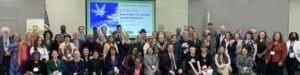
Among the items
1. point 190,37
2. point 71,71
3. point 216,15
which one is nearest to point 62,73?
point 71,71

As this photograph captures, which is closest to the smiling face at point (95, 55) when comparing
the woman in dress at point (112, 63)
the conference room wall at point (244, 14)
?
the woman in dress at point (112, 63)

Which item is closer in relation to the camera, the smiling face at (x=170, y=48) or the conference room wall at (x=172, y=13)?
the smiling face at (x=170, y=48)

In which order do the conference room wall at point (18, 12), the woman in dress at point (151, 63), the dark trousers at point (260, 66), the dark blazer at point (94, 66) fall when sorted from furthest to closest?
1. the conference room wall at point (18, 12)
2. the dark trousers at point (260, 66)
3. the woman in dress at point (151, 63)
4. the dark blazer at point (94, 66)

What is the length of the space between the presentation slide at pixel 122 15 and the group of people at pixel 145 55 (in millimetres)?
1995

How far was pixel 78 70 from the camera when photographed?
7742 mm

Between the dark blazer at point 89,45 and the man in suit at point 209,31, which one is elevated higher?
the man in suit at point 209,31

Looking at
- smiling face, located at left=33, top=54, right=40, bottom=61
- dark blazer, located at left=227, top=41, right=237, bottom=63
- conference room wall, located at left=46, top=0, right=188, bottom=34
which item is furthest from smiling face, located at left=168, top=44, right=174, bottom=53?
conference room wall, located at left=46, top=0, right=188, bottom=34

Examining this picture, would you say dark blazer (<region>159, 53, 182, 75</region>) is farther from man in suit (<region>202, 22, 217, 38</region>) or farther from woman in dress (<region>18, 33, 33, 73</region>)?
woman in dress (<region>18, 33, 33, 73</region>)

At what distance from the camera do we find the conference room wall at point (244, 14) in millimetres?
10828

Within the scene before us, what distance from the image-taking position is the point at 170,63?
8.23 meters

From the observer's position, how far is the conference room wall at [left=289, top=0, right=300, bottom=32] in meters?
10.9

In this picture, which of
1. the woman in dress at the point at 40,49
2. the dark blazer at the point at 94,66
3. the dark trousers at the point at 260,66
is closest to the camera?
the woman in dress at the point at 40,49

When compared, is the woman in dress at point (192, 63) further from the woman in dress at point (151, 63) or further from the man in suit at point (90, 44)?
the man in suit at point (90, 44)

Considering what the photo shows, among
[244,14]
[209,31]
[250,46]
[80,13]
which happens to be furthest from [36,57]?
[244,14]
